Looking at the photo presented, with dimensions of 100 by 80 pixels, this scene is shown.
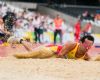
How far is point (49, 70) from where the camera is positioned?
923 cm

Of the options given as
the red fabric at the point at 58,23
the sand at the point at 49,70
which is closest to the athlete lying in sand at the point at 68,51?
the sand at the point at 49,70

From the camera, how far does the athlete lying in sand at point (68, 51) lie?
10.8m

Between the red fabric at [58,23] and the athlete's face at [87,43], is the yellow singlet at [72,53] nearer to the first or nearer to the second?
the athlete's face at [87,43]

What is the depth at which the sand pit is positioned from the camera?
8594 millimetres

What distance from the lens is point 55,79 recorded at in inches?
329

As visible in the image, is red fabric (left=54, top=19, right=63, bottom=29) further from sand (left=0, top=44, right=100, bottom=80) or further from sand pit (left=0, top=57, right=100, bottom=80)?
sand pit (left=0, top=57, right=100, bottom=80)

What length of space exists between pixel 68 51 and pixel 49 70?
5.48ft

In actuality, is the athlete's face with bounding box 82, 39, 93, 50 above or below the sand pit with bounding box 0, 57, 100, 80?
above

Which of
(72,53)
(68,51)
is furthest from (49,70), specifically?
(72,53)

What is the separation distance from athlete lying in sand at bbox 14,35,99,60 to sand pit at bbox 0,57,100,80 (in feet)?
1.51

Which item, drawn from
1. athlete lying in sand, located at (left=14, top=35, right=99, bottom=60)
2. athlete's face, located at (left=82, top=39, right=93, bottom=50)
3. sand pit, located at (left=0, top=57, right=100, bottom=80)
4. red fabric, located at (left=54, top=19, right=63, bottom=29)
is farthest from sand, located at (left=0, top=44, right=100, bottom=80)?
red fabric, located at (left=54, top=19, right=63, bottom=29)

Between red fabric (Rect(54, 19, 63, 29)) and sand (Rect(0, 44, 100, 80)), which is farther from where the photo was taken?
red fabric (Rect(54, 19, 63, 29))

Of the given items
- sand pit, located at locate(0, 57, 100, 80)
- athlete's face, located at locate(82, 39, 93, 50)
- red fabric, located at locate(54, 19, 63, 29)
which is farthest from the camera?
red fabric, located at locate(54, 19, 63, 29)

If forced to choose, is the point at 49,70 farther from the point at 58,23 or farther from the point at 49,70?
the point at 58,23
